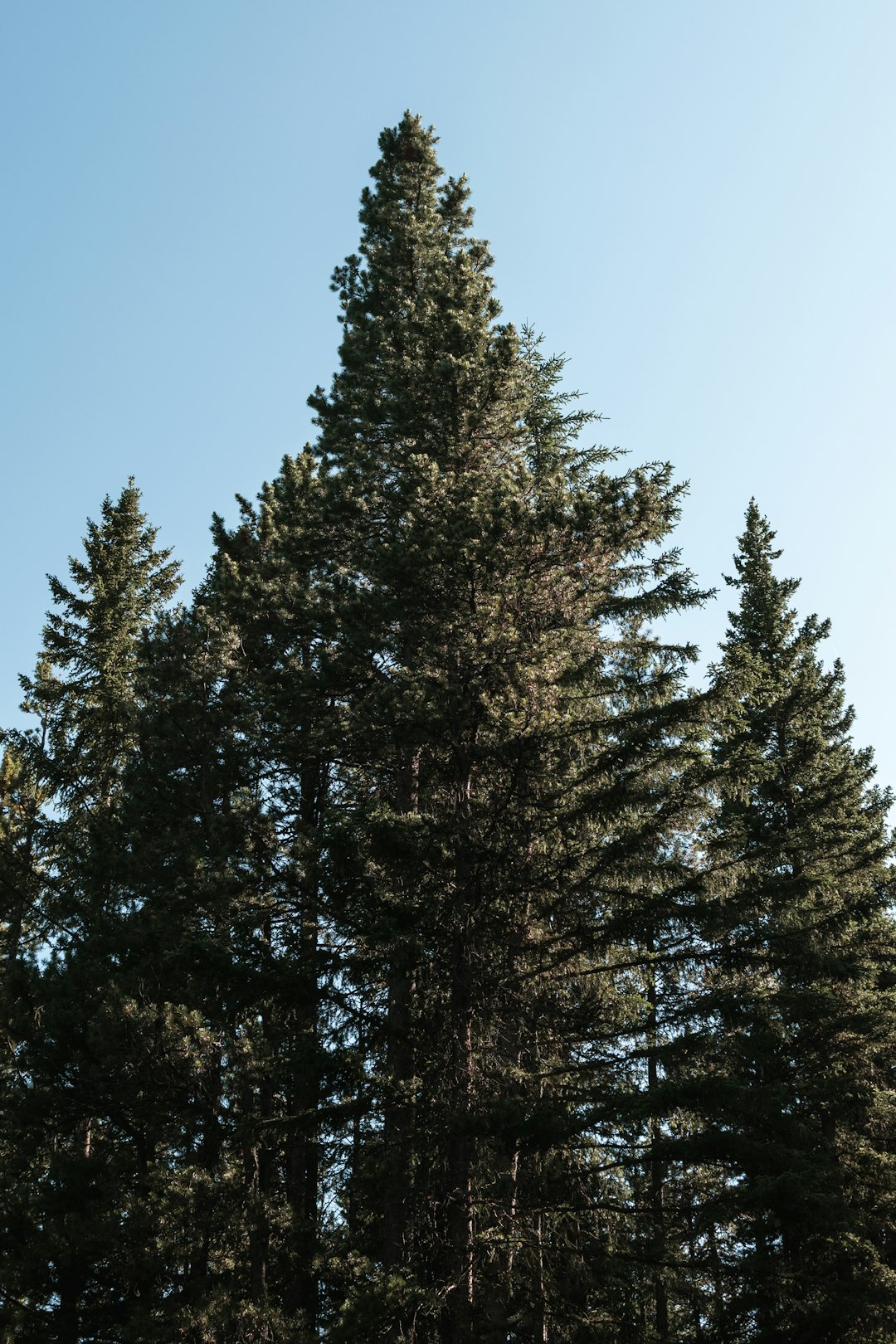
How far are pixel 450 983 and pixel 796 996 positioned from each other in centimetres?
486

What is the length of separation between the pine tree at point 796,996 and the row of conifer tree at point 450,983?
0.32ft

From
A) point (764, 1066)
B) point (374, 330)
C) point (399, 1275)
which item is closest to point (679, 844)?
point (764, 1066)

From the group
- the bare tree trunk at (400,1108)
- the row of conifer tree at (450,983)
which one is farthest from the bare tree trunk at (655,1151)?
the bare tree trunk at (400,1108)

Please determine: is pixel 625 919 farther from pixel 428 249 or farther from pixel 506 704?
pixel 428 249

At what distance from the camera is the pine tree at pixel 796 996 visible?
11.2 m

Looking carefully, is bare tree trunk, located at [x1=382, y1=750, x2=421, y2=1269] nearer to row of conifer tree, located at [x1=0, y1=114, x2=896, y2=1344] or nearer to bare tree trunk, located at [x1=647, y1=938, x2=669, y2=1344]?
row of conifer tree, located at [x1=0, y1=114, x2=896, y2=1344]

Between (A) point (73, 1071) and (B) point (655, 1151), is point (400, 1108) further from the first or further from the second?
(A) point (73, 1071)

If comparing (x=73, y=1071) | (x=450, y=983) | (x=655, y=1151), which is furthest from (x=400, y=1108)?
(x=73, y=1071)

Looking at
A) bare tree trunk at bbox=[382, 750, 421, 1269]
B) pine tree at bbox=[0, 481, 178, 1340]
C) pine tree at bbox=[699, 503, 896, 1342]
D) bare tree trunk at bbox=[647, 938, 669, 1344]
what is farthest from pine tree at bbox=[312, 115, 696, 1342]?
pine tree at bbox=[0, 481, 178, 1340]

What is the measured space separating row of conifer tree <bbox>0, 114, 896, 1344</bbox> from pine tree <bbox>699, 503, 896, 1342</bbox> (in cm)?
10

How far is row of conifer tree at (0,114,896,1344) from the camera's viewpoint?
1049 cm

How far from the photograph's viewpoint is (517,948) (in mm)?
11117

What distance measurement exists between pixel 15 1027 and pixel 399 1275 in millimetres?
6516

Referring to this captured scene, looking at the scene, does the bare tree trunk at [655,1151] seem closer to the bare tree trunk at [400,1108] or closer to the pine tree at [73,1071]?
the bare tree trunk at [400,1108]
